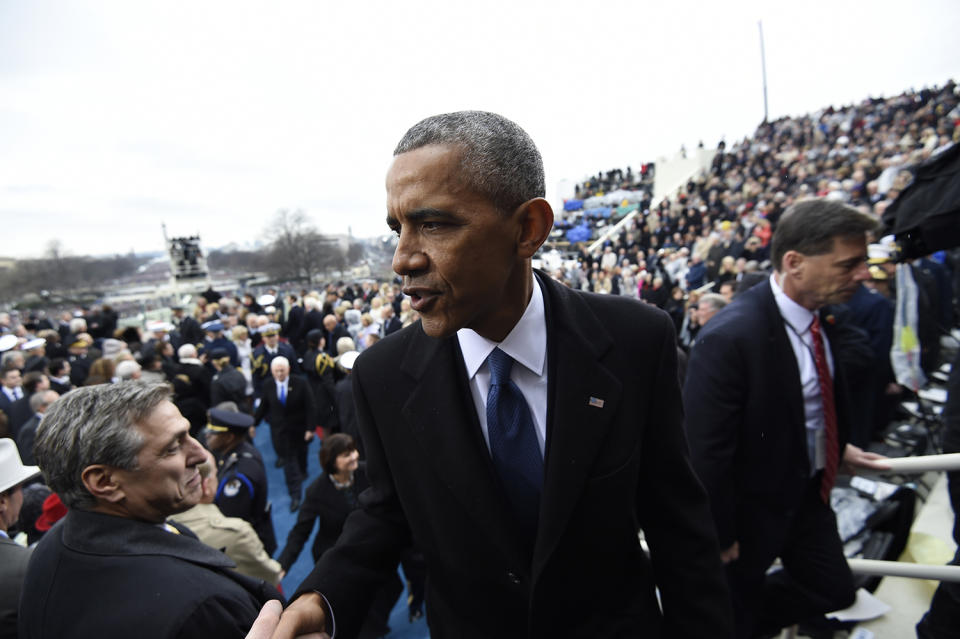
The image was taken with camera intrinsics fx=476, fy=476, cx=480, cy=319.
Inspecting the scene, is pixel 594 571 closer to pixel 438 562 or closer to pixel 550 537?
pixel 550 537

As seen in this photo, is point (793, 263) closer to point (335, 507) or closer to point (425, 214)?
point (425, 214)

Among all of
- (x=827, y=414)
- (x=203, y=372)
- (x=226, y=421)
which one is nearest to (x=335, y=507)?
(x=226, y=421)

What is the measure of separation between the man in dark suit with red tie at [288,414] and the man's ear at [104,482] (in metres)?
4.46

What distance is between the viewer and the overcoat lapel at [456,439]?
4.11 ft

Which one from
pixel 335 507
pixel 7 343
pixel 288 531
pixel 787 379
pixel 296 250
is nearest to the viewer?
pixel 787 379

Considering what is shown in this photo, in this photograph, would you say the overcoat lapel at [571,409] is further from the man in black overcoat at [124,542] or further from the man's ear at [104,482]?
the man's ear at [104,482]

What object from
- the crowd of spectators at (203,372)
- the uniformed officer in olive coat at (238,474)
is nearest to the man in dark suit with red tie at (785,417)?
the crowd of spectators at (203,372)

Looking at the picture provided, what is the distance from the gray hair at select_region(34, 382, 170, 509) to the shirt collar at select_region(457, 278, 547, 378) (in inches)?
46.3

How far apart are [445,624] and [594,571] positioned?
1.66 ft

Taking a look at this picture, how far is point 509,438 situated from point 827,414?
1.79 m

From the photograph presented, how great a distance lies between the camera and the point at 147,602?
1.30 metres

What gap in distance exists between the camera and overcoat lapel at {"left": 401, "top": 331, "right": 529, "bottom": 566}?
1253 millimetres

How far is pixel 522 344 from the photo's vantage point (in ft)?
4.44

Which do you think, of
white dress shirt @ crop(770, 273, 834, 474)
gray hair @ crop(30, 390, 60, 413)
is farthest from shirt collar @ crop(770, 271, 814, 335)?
gray hair @ crop(30, 390, 60, 413)
